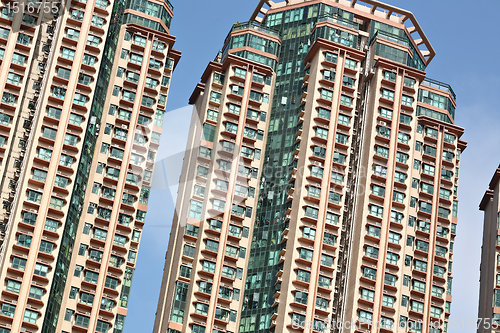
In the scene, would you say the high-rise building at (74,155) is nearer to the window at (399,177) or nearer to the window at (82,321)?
the window at (82,321)

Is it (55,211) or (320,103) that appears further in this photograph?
(320,103)

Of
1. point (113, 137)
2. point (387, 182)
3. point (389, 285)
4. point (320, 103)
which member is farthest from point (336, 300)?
point (113, 137)

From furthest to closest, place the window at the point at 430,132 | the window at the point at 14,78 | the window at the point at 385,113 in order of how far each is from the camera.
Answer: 1. the window at the point at 430,132
2. the window at the point at 385,113
3. the window at the point at 14,78

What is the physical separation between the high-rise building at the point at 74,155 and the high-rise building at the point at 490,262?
39655mm

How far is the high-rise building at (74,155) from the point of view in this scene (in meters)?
101

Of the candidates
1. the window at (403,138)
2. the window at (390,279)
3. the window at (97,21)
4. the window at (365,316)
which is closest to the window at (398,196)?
the window at (403,138)

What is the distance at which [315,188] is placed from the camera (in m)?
112

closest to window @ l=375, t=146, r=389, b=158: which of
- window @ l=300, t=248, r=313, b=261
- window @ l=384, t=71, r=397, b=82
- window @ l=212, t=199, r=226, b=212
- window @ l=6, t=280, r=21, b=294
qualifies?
window @ l=384, t=71, r=397, b=82

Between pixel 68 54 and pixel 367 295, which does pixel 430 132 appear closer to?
pixel 367 295

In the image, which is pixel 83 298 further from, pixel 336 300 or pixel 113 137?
pixel 336 300

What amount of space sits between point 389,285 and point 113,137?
1321 inches

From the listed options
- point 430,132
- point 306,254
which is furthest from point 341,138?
point 306,254

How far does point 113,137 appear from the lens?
364 ft

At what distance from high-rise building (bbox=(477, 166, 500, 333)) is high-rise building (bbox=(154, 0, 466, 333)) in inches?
169
